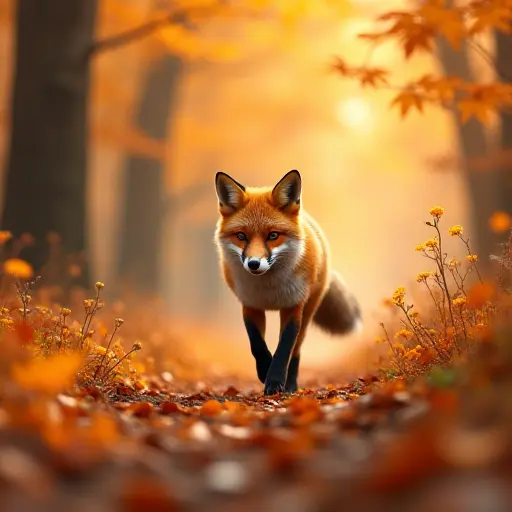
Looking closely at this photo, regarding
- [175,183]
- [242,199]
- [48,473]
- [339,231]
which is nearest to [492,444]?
[48,473]

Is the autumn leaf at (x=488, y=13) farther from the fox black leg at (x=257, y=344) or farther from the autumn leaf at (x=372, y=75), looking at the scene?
the fox black leg at (x=257, y=344)

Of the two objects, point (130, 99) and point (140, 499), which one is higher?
point (130, 99)

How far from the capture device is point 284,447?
2.21m

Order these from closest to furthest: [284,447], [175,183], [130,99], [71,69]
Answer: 1. [284,447]
2. [71,69]
3. [130,99]
4. [175,183]

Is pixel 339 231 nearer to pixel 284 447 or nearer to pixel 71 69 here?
pixel 71 69

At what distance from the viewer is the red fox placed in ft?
16.6

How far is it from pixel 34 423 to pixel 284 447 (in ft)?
2.65

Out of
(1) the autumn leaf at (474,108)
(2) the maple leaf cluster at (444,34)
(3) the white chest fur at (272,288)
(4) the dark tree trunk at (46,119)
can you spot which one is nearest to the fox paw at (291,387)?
(3) the white chest fur at (272,288)

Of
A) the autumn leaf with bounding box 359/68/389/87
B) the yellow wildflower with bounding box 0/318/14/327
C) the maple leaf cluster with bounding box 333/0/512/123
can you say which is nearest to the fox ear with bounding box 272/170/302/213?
the maple leaf cluster with bounding box 333/0/512/123

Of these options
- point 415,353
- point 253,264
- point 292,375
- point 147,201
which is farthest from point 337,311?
point 147,201

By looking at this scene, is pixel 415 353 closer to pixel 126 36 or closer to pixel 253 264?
pixel 253 264

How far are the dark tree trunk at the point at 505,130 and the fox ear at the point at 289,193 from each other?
4.51 meters

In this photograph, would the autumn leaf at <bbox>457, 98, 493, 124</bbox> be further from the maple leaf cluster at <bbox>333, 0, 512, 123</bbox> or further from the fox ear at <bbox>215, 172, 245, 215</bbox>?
the fox ear at <bbox>215, 172, 245, 215</bbox>

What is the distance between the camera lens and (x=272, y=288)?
5.30 metres
